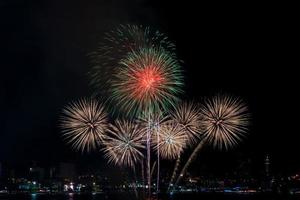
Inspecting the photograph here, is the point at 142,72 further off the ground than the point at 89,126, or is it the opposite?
the point at 142,72

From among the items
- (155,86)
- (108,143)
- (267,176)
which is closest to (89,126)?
(108,143)

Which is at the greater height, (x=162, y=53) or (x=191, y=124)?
(x=162, y=53)

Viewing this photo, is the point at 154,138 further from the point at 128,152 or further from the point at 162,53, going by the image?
the point at 162,53

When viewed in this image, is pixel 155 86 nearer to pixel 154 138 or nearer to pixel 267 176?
pixel 154 138

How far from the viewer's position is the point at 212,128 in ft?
108

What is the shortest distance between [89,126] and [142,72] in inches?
192

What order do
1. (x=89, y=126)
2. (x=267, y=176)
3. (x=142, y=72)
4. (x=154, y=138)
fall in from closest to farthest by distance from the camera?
(x=142, y=72) < (x=89, y=126) < (x=154, y=138) < (x=267, y=176)

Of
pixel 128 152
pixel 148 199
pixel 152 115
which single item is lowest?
pixel 148 199

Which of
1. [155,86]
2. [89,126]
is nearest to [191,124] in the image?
[155,86]

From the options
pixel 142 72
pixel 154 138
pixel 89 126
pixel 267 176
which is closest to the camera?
pixel 142 72

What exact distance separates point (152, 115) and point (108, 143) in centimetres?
336

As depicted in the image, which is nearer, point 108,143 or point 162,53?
point 162,53

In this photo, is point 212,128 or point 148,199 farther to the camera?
point 148,199

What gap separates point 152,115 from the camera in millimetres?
33312
